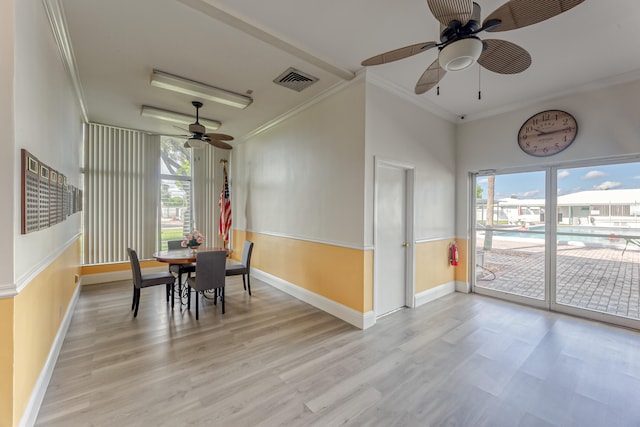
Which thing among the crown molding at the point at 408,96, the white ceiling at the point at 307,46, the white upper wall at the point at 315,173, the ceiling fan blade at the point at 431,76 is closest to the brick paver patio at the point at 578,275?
the white ceiling at the point at 307,46

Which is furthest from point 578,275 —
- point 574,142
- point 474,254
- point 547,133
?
point 547,133

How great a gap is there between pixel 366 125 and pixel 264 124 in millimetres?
2542

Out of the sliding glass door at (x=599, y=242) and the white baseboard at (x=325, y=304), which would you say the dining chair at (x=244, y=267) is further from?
Answer: the sliding glass door at (x=599, y=242)

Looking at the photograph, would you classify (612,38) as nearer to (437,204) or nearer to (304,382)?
(437,204)

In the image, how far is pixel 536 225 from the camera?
13.3 ft

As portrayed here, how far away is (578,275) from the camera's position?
369cm

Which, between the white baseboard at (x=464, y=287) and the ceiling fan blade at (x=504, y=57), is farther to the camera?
the white baseboard at (x=464, y=287)

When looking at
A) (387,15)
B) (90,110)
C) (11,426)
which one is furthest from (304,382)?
(90,110)

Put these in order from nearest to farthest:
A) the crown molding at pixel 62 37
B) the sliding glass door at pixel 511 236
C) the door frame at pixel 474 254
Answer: the crown molding at pixel 62 37
the door frame at pixel 474 254
the sliding glass door at pixel 511 236

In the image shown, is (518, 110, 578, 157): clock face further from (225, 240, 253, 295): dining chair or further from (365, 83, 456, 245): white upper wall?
(225, 240, 253, 295): dining chair

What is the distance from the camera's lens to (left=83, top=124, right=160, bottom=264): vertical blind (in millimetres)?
5094

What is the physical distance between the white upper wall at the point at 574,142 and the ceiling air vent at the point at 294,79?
2953mm

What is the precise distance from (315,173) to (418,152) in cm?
159

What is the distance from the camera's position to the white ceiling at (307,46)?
2.22 meters
